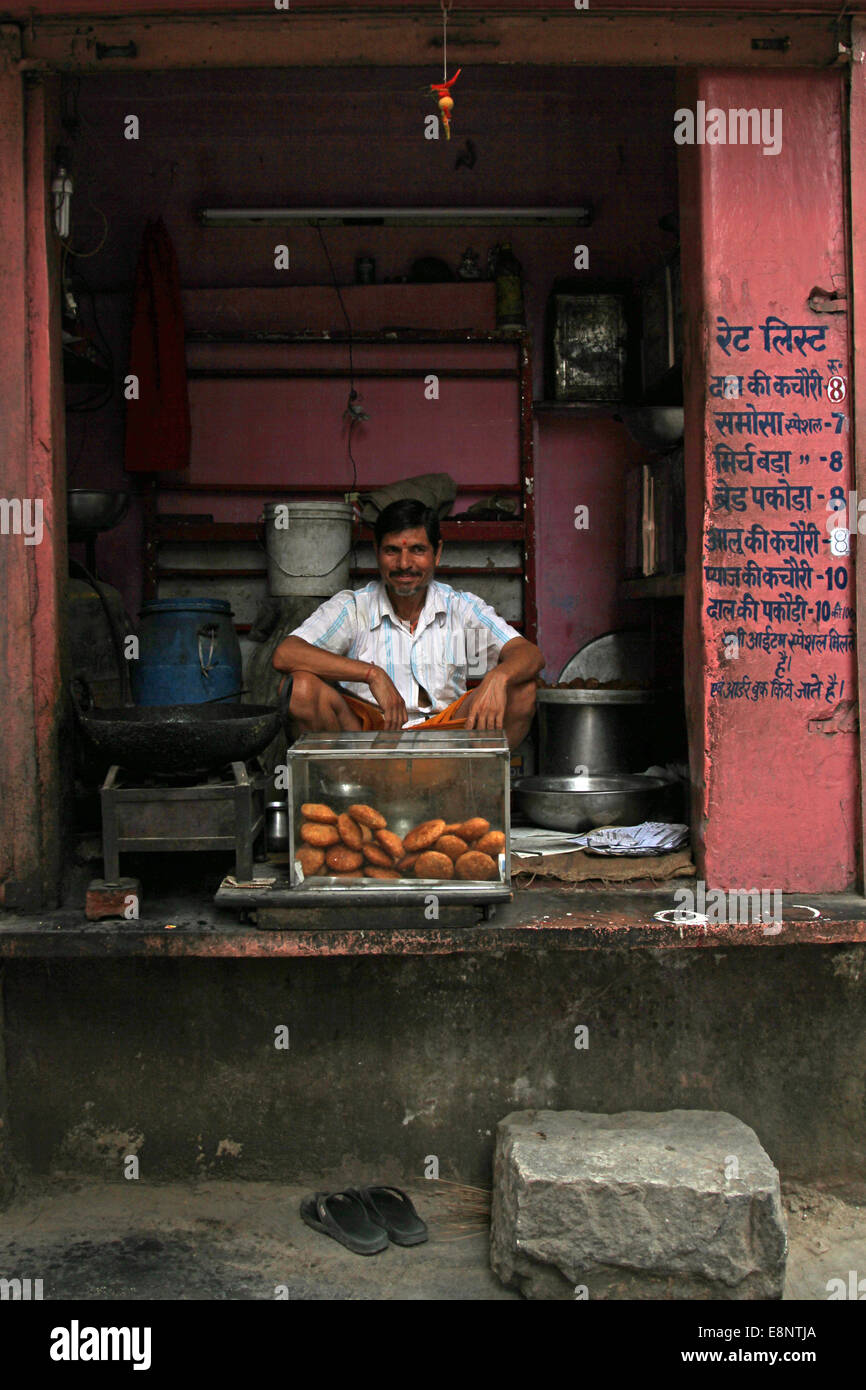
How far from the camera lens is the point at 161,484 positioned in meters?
6.02

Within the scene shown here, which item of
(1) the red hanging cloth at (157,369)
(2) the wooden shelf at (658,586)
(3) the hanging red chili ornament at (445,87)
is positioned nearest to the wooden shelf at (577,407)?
(2) the wooden shelf at (658,586)

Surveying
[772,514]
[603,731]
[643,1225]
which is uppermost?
[772,514]

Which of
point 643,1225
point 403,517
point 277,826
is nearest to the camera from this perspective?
point 643,1225

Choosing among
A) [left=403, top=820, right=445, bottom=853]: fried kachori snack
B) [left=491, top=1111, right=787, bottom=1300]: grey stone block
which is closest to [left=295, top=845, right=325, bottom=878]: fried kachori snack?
[left=403, top=820, right=445, bottom=853]: fried kachori snack

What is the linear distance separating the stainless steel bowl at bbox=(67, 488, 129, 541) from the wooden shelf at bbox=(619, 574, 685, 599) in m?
2.35

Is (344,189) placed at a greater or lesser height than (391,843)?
greater

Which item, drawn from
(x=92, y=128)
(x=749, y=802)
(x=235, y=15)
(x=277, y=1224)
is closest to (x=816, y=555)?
(x=749, y=802)

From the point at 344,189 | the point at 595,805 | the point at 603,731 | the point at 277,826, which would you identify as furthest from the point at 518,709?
the point at 344,189

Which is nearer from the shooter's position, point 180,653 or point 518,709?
point 518,709

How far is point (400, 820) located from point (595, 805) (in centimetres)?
109

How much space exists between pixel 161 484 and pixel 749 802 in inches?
146

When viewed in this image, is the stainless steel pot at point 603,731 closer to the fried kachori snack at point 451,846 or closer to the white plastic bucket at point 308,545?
the white plastic bucket at point 308,545

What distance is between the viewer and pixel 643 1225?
306 cm

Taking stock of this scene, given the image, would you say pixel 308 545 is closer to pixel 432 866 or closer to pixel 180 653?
pixel 180 653
